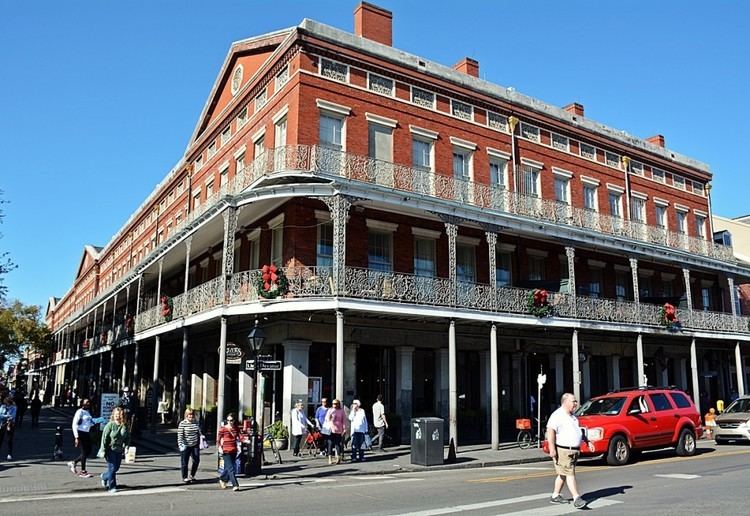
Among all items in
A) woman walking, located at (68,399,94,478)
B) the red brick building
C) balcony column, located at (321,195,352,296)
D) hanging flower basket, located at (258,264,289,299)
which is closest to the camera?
woman walking, located at (68,399,94,478)

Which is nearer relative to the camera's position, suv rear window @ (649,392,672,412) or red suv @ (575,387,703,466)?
red suv @ (575,387,703,466)

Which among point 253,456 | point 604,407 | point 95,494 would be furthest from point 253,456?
point 604,407

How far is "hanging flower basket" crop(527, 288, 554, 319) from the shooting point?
21.8 m

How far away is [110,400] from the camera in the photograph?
21250 mm

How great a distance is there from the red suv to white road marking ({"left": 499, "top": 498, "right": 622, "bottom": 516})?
539 cm

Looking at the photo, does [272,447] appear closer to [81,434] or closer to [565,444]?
[81,434]

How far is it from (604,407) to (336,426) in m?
6.67

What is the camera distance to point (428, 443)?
1617 cm

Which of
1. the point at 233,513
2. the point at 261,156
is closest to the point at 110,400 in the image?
the point at 261,156

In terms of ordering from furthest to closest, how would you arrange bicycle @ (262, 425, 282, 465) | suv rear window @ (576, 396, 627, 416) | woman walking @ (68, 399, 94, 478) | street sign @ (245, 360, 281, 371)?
bicycle @ (262, 425, 282, 465) < suv rear window @ (576, 396, 627, 416) < street sign @ (245, 360, 281, 371) < woman walking @ (68, 399, 94, 478)

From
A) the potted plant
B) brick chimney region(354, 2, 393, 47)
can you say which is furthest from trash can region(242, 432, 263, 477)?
brick chimney region(354, 2, 393, 47)

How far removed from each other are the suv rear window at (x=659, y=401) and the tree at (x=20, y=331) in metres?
56.7

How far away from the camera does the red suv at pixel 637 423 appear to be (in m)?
15.3

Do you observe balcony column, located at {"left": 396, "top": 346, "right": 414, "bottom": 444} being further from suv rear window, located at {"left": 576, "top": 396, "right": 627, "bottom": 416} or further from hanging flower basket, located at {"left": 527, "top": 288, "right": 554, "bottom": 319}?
suv rear window, located at {"left": 576, "top": 396, "right": 627, "bottom": 416}
